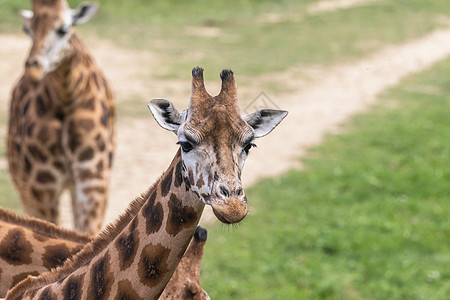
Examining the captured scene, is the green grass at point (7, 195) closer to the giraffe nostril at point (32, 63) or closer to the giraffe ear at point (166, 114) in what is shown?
the giraffe nostril at point (32, 63)

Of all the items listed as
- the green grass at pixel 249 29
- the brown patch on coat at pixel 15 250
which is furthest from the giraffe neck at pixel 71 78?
the green grass at pixel 249 29

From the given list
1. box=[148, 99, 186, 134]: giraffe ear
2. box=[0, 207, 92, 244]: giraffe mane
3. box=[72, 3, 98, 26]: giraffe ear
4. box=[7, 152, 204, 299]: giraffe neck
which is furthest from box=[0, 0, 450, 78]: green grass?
box=[148, 99, 186, 134]: giraffe ear

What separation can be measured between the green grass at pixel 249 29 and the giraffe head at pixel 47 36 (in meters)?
10.1

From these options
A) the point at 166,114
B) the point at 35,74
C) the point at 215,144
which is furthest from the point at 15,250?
the point at 35,74

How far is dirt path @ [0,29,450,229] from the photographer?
12352mm

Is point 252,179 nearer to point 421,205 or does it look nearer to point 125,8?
point 421,205

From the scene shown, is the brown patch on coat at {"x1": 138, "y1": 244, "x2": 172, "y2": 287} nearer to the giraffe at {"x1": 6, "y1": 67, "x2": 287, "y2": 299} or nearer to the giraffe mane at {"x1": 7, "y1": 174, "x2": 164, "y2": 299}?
the giraffe at {"x1": 6, "y1": 67, "x2": 287, "y2": 299}

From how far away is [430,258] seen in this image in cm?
911

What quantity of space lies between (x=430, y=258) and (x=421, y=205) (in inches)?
65.2

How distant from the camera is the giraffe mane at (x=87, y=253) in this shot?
3969 mm

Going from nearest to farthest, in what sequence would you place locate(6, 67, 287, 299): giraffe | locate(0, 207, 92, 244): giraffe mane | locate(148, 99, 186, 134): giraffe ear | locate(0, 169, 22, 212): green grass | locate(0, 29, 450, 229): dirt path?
locate(6, 67, 287, 299): giraffe
locate(148, 99, 186, 134): giraffe ear
locate(0, 207, 92, 244): giraffe mane
locate(0, 169, 22, 212): green grass
locate(0, 29, 450, 229): dirt path

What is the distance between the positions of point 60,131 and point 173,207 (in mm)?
4217

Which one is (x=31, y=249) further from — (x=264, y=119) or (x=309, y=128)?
(x=309, y=128)

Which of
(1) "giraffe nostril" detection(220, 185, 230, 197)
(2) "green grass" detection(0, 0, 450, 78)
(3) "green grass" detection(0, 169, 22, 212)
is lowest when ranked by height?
(2) "green grass" detection(0, 0, 450, 78)
